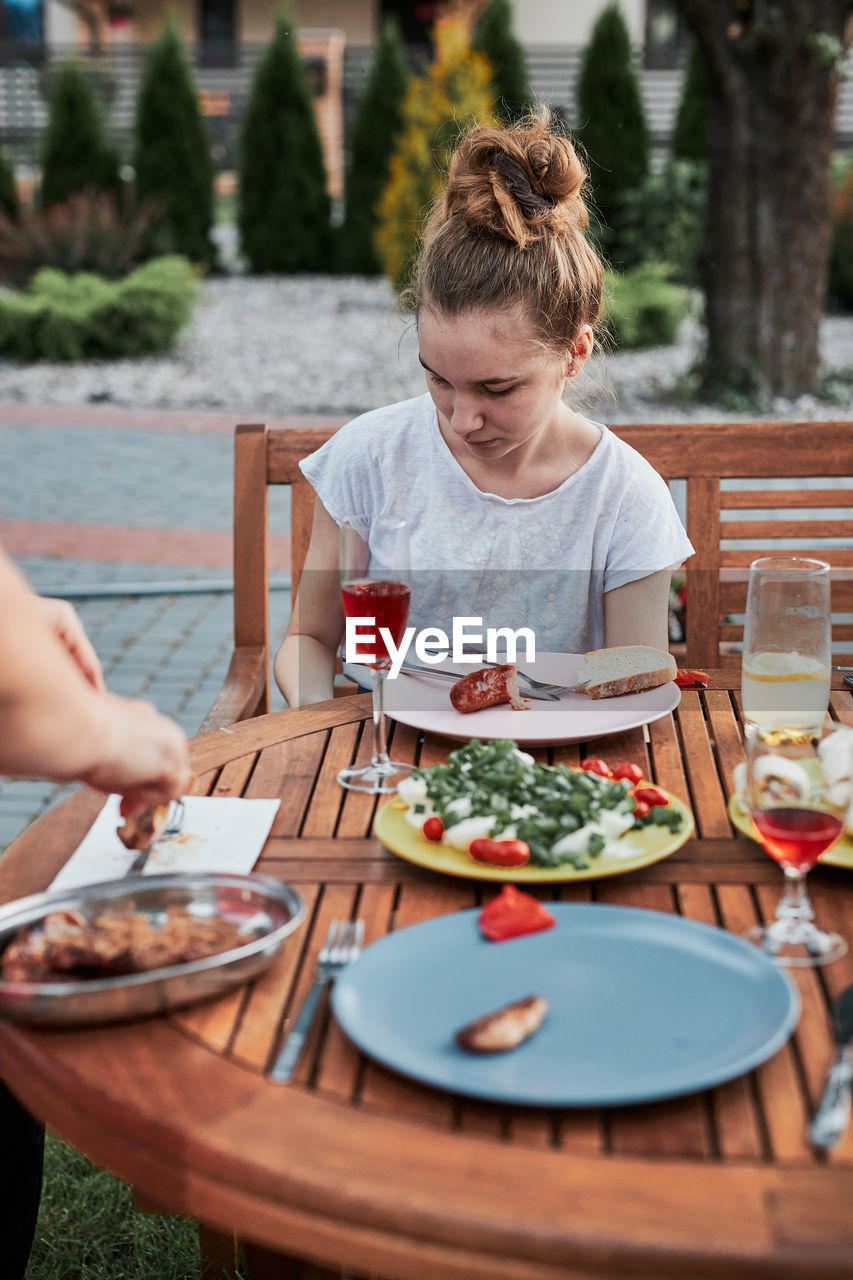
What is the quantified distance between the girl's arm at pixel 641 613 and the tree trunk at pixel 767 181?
699 centimetres

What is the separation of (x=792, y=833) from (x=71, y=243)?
13.5 m

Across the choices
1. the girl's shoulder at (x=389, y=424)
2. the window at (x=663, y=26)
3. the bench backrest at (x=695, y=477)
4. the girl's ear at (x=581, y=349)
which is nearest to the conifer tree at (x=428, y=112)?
the window at (x=663, y=26)

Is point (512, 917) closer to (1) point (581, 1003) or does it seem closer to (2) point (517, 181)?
(1) point (581, 1003)

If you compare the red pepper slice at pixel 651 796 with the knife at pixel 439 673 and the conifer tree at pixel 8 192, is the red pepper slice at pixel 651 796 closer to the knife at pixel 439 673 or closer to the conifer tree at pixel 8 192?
the knife at pixel 439 673

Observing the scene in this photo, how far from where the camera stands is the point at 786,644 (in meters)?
1.77

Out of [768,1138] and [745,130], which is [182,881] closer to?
[768,1138]

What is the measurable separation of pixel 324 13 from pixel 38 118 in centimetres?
552

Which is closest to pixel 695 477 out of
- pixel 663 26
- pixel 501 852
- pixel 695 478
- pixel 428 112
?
pixel 695 478

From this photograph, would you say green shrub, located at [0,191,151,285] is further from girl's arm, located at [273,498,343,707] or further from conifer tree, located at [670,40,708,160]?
girl's arm, located at [273,498,343,707]

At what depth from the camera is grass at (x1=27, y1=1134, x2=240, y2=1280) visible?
7.12 feet

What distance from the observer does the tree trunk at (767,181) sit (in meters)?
8.38

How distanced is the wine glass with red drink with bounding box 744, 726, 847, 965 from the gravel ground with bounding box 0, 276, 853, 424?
→ 7.78 m

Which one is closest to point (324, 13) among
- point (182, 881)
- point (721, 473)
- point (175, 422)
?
point (175, 422)

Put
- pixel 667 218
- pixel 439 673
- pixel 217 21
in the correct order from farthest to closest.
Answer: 1. pixel 217 21
2. pixel 667 218
3. pixel 439 673
